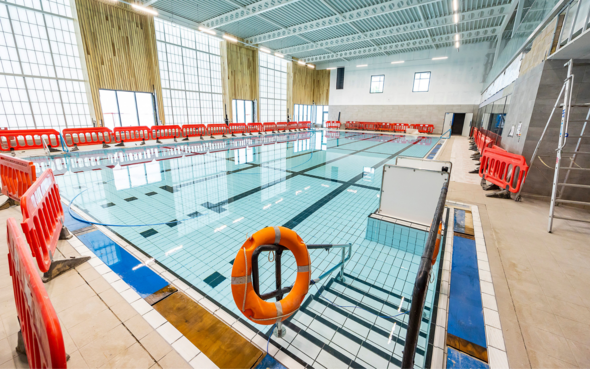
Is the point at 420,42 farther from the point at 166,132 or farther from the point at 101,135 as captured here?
the point at 101,135

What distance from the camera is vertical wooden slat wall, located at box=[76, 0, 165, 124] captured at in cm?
1124

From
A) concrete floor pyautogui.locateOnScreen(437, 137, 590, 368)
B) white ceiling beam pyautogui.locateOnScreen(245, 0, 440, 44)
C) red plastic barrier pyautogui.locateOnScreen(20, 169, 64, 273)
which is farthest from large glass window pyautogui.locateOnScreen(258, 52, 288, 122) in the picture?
concrete floor pyautogui.locateOnScreen(437, 137, 590, 368)

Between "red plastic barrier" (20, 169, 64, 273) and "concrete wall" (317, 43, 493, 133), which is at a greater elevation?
"concrete wall" (317, 43, 493, 133)

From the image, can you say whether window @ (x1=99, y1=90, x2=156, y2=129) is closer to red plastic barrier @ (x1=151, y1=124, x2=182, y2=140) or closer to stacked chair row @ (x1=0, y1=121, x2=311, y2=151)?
stacked chair row @ (x1=0, y1=121, x2=311, y2=151)

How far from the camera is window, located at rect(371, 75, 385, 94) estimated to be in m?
24.1

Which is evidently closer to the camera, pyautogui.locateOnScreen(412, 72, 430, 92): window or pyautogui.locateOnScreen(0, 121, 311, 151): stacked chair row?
pyautogui.locateOnScreen(0, 121, 311, 151): stacked chair row

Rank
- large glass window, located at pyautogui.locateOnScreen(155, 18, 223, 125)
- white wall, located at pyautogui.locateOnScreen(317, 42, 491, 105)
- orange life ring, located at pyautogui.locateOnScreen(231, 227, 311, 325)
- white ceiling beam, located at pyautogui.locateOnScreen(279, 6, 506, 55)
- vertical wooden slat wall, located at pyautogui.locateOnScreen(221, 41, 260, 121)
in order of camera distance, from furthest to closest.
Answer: white wall, located at pyautogui.locateOnScreen(317, 42, 491, 105), vertical wooden slat wall, located at pyautogui.locateOnScreen(221, 41, 260, 121), large glass window, located at pyautogui.locateOnScreen(155, 18, 223, 125), white ceiling beam, located at pyautogui.locateOnScreen(279, 6, 506, 55), orange life ring, located at pyautogui.locateOnScreen(231, 227, 311, 325)

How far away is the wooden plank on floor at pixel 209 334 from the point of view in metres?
1.67

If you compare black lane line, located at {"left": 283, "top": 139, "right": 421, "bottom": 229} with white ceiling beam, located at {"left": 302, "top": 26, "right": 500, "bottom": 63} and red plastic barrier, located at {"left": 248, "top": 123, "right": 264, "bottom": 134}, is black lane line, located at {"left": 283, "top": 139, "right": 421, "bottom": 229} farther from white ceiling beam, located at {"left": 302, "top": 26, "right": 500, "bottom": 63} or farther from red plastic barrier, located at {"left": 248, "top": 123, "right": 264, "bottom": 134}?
white ceiling beam, located at {"left": 302, "top": 26, "right": 500, "bottom": 63}

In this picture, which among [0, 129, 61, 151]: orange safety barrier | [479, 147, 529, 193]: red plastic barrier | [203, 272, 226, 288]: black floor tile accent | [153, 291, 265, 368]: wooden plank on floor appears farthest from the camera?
[0, 129, 61, 151]: orange safety barrier

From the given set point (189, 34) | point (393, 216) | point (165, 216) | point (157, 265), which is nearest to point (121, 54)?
point (189, 34)

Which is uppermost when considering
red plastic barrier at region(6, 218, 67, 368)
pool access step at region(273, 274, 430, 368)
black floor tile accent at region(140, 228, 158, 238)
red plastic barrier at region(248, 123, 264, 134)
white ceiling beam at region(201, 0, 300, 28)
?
white ceiling beam at region(201, 0, 300, 28)

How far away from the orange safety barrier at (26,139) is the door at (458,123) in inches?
1106

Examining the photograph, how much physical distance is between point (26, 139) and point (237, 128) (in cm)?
1006
